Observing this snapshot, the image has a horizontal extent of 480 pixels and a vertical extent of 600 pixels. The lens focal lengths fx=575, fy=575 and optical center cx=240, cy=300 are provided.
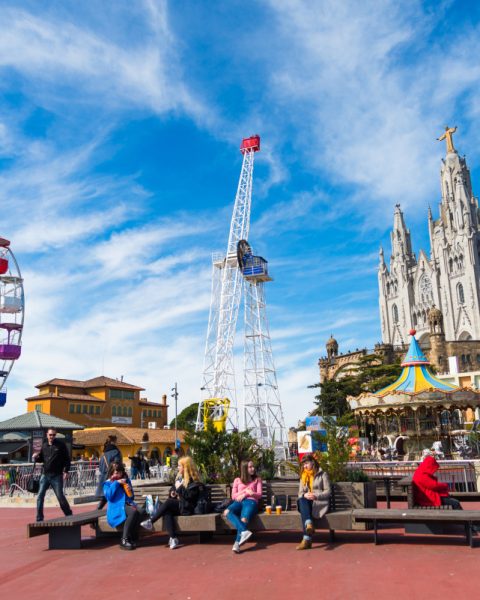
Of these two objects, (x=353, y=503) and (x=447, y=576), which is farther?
(x=353, y=503)

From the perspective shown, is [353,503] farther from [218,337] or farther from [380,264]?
[380,264]

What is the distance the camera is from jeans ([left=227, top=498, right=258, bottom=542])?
→ 7.79 meters

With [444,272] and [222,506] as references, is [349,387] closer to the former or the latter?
[444,272]

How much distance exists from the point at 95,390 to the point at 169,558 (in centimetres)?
5754

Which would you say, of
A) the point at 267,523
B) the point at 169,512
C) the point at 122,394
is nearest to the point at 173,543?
the point at 169,512

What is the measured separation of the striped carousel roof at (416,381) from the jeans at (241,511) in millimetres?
17800

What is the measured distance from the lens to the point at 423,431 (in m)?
26.0

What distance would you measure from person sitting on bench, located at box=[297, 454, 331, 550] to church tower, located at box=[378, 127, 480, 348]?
255ft

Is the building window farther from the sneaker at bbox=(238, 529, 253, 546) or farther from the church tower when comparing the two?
the sneaker at bbox=(238, 529, 253, 546)

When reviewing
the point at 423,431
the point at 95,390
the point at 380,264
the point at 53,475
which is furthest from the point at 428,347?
the point at 53,475

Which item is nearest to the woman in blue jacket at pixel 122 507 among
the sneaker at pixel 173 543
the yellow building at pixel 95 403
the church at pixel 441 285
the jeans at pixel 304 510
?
the sneaker at pixel 173 543

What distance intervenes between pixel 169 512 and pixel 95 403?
5568 centimetres

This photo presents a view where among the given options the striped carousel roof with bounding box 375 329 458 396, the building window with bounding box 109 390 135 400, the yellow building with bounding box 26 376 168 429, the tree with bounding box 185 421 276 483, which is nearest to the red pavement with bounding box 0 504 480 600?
the tree with bounding box 185 421 276 483

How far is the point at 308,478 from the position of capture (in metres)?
8.04
